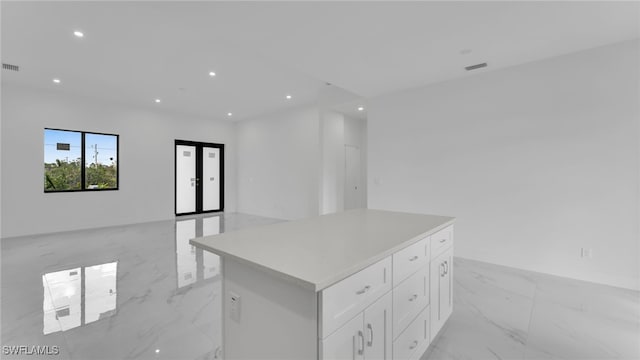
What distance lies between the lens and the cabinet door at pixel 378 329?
1.15m

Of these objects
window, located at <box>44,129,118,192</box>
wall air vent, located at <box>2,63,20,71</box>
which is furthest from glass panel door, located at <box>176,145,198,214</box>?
wall air vent, located at <box>2,63,20,71</box>

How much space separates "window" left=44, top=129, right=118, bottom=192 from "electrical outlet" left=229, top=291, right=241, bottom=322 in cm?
648

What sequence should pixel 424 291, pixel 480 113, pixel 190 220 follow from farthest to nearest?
1. pixel 190 220
2. pixel 480 113
3. pixel 424 291

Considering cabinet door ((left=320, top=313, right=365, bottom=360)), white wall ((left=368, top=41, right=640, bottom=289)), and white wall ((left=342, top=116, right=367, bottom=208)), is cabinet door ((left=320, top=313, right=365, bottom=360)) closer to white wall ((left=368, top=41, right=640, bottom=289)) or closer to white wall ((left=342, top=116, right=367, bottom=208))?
white wall ((left=368, top=41, right=640, bottom=289))

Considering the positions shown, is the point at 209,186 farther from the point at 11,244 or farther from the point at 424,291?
the point at 424,291

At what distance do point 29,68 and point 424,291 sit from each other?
624 cm

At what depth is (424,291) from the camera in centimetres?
167

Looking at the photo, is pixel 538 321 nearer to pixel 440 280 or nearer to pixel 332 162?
pixel 440 280

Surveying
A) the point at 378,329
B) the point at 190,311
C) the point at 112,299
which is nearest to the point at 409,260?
the point at 378,329

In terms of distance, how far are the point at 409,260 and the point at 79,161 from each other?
7207 millimetres

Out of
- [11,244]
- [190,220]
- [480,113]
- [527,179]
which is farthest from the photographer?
[190,220]

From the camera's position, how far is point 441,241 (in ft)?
6.41

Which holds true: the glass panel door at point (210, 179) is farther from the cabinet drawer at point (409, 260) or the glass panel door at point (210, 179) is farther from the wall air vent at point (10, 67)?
the cabinet drawer at point (409, 260)

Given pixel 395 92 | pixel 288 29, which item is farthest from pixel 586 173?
pixel 288 29
